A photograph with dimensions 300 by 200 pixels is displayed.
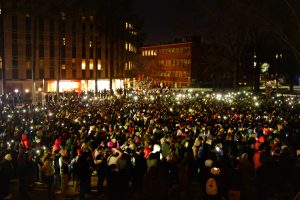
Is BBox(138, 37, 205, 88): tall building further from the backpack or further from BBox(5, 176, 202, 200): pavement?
the backpack

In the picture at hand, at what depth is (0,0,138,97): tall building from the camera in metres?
46.0

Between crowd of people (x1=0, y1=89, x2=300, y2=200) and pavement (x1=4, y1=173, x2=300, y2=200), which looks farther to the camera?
pavement (x1=4, y1=173, x2=300, y2=200)

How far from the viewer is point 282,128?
50.8 ft

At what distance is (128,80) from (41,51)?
21.3m

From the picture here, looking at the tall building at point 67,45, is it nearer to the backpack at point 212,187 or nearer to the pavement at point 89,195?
the pavement at point 89,195

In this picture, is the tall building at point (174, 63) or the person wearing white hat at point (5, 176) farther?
the tall building at point (174, 63)

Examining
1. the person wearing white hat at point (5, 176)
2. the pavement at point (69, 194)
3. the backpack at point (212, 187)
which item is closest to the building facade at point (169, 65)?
the pavement at point (69, 194)

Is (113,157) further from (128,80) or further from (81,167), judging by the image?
(128,80)

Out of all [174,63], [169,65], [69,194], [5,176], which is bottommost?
[69,194]

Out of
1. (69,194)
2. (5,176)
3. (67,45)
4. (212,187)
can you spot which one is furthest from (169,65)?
(212,187)

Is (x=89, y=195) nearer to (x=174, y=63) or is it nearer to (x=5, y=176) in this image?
(x=5, y=176)

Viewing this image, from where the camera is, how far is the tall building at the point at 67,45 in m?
46.0

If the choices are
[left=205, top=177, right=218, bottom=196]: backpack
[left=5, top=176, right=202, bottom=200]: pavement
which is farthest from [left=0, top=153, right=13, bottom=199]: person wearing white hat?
[left=205, top=177, right=218, bottom=196]: backpack

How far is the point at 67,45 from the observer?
5738cm
